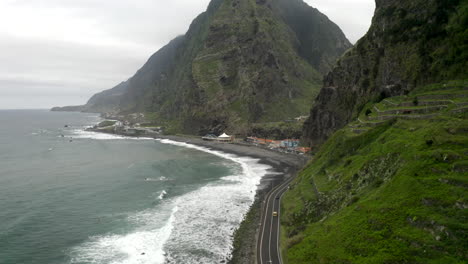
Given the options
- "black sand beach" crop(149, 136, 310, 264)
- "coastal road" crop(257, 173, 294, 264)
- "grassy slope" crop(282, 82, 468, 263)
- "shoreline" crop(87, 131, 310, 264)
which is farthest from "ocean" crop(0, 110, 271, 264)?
"grassy slope" crop(282, 82, 468, 263)

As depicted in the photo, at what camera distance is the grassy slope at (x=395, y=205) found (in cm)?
3525

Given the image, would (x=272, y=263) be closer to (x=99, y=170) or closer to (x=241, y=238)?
(x=241, y=238)

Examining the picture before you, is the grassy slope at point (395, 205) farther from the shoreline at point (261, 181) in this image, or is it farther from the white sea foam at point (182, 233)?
the white sea foam at point (182, 233)

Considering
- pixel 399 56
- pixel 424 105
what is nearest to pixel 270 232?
pixel 424 105

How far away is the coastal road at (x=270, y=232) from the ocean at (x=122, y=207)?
5674 mm

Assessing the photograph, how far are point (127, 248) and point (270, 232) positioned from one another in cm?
2611

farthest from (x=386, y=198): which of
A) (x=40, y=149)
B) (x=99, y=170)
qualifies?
(x=40, y=149)

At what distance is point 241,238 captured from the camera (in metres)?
59.2

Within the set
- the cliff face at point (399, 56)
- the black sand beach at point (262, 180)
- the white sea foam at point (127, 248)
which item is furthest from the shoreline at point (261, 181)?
the cliff face at point (399, 56)

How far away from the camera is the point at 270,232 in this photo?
5956 cm

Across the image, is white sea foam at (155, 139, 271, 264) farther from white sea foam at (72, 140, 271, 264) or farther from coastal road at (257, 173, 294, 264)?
coastal road at (257, 173, 294, 264)

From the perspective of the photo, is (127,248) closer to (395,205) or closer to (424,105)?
(395,205)

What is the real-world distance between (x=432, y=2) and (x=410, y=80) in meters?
24.6

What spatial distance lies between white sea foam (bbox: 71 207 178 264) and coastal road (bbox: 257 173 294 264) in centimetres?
1685
